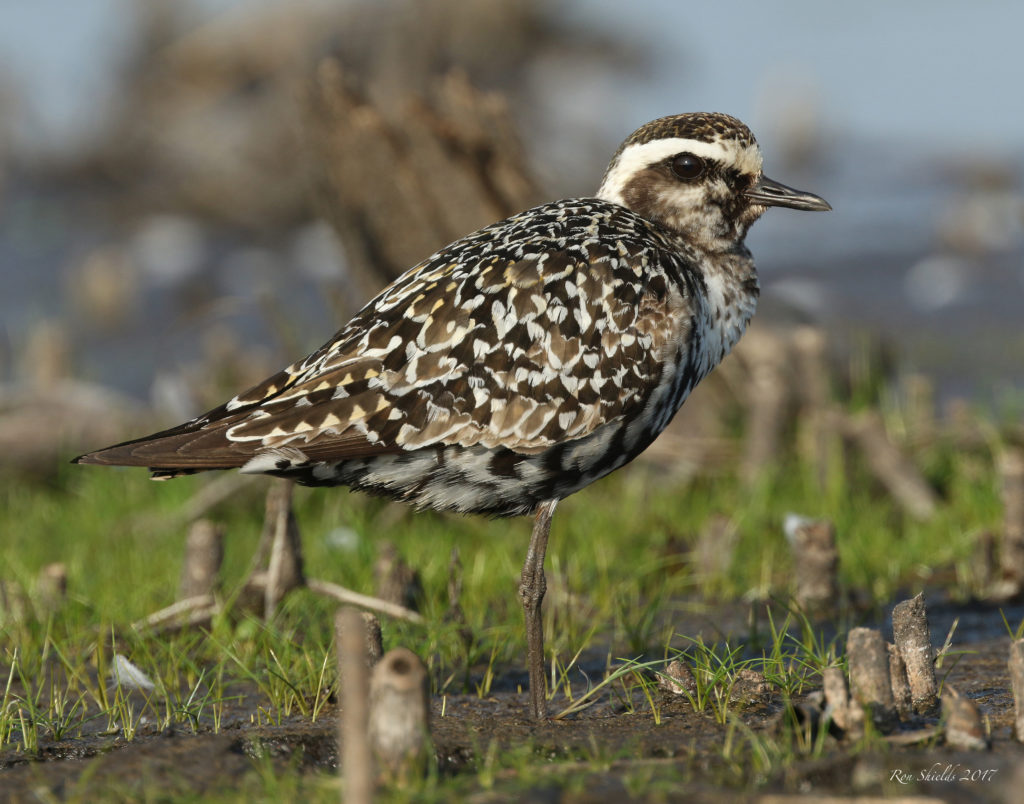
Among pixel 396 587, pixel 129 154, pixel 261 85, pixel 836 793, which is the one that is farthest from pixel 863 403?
pixel 129 154

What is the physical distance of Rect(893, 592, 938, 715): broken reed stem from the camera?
4.82m

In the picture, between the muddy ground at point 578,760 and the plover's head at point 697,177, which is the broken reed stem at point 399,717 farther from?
the plover's head at point 697,177

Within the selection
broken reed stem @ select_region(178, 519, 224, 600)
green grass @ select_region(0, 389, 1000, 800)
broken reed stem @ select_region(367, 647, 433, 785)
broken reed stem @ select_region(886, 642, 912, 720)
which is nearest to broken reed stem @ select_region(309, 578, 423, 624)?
green grass @ select_region(0, 389, 1000, 800)

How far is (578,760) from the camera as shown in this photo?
14.1 ft

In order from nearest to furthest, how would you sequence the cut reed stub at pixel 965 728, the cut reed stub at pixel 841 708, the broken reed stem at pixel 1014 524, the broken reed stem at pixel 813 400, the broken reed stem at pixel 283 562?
the cut reed stub at pixel 965 728, the cut reed stub at pixel 841 708, the broken reed stem at pixel 283 562, the broken reed stem at pixel 1014 524, the broken reed stem at pixel 813 400

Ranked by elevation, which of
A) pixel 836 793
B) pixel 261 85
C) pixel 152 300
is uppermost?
pixel 261 85

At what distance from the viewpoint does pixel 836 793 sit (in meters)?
3.91

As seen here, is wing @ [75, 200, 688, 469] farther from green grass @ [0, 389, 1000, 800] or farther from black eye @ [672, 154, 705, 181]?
green grass @ [0, 389, 1000, 800]

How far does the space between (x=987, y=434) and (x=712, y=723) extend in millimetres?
5202

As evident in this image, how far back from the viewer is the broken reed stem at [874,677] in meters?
4.40

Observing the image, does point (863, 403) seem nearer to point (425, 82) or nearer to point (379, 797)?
point (379, 797)
